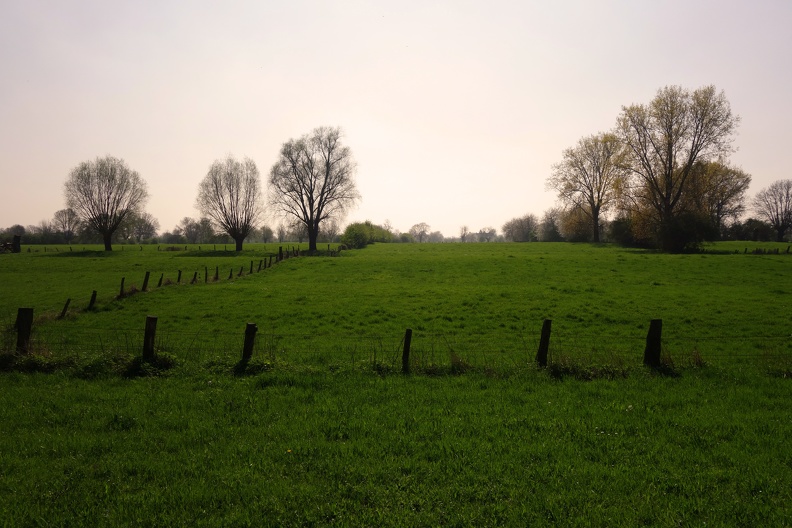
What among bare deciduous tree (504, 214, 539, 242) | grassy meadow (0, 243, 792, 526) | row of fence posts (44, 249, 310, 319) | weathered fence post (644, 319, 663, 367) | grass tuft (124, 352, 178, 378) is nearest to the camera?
grassy meadow (0, 243, 792, 526)

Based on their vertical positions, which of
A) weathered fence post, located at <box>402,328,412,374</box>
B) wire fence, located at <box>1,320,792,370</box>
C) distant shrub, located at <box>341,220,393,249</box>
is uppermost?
distant shrub, located at <box>341,220,393,249</box>

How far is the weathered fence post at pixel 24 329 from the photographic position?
38.7 ft

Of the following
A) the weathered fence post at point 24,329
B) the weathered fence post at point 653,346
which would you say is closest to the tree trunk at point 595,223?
the weathered fence post at point 653,346

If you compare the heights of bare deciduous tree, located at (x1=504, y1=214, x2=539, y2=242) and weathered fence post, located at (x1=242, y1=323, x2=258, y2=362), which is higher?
bare deciduous tree, located at (x1=504, y1=214, x2=539, y2=242)

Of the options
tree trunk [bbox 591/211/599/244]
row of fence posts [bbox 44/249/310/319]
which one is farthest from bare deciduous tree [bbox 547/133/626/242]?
row of fence posts [bbox 44/249/310/319]

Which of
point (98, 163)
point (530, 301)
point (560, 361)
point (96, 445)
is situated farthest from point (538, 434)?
Answer: point (98, 163)

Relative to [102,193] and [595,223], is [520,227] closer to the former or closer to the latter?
[595,223]

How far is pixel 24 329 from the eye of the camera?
39.3 ft

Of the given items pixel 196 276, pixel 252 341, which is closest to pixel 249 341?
pixel 252 341

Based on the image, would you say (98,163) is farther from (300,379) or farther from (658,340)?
(658,340)

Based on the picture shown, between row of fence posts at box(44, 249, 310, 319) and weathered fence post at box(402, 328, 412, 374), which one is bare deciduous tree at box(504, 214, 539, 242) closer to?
row of fence posts at box(44, 249, 310, 319)

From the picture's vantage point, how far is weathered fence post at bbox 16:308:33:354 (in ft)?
38.7

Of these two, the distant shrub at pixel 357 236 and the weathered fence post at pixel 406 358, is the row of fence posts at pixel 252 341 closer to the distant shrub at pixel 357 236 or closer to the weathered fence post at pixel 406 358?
the weathered fence post at pixel 406 358

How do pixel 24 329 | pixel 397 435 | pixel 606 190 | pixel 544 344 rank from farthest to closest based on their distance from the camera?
pixel 606 190, pixel 24 329, pixel 544 344, pixel 397 435
